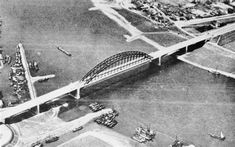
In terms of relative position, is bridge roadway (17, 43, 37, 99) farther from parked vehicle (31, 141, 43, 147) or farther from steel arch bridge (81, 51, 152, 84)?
parked vehicle (31, 141, 43, 147)

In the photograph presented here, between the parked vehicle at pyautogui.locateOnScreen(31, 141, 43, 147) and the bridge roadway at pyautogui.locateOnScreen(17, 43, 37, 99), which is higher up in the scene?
the bridge roadway at pyautogui.locateOnScreen(17, 43, 37, 99)

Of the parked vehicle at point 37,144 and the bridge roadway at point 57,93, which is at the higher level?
the bridge roadway at point 57,93

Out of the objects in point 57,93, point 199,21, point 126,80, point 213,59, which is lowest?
point 213,59

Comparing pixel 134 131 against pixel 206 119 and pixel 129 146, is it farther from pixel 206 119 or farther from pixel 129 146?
pixel 206 119

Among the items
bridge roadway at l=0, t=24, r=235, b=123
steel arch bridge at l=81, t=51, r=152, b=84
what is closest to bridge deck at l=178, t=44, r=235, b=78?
bridge roadway at l=0, t=24, r=235, b=123

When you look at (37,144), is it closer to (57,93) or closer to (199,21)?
(57,93)

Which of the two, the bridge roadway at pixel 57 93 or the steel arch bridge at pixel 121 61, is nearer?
the bridge roadway at pixel 57 93

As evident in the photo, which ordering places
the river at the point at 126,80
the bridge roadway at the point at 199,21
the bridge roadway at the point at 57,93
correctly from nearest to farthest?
the bridge roadway at the point at 57,93, the river at the point at 126,80, the bridge roadway at the point at 199,21

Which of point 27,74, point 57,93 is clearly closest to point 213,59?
point 57,93

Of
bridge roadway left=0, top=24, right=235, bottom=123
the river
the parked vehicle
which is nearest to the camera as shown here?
the parked vehicle

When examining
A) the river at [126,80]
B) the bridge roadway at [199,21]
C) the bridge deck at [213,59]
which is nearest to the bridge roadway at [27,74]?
the river at [126,80]

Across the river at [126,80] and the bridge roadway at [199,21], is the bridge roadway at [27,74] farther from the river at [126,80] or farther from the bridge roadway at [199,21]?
the bridge roadway at [199,21]
